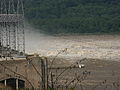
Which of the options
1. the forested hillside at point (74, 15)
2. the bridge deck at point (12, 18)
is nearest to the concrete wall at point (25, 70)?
the bridge deck at point (12, 18)

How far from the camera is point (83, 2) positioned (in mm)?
98000

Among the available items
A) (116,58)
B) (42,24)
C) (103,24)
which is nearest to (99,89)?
(116,58)

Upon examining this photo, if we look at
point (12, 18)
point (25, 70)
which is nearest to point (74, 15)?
point (12, 18)

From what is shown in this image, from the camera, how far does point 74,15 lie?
88.6m

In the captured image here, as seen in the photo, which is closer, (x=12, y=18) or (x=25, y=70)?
(x=25, y=70)

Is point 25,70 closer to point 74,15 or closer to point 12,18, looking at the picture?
point 12,18

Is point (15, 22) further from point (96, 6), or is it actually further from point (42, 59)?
point (96, 6)

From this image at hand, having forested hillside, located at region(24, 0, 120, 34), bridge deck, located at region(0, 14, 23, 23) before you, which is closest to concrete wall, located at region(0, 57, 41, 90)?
bridge deck, located at region(0, 14, 23, 23)

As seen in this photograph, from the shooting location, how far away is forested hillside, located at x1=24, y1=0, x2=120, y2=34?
79000 mm

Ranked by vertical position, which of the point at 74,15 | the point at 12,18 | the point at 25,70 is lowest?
the point at 25,70

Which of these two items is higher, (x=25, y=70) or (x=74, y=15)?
(x=74, y=15)

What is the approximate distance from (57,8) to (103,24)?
52.1 feet

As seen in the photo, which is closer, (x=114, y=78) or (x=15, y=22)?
(x=15, y=22)

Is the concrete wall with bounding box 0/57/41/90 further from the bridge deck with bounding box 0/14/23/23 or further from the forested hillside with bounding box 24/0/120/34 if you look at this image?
the forested hillside with bounding box 24/0/120/34
